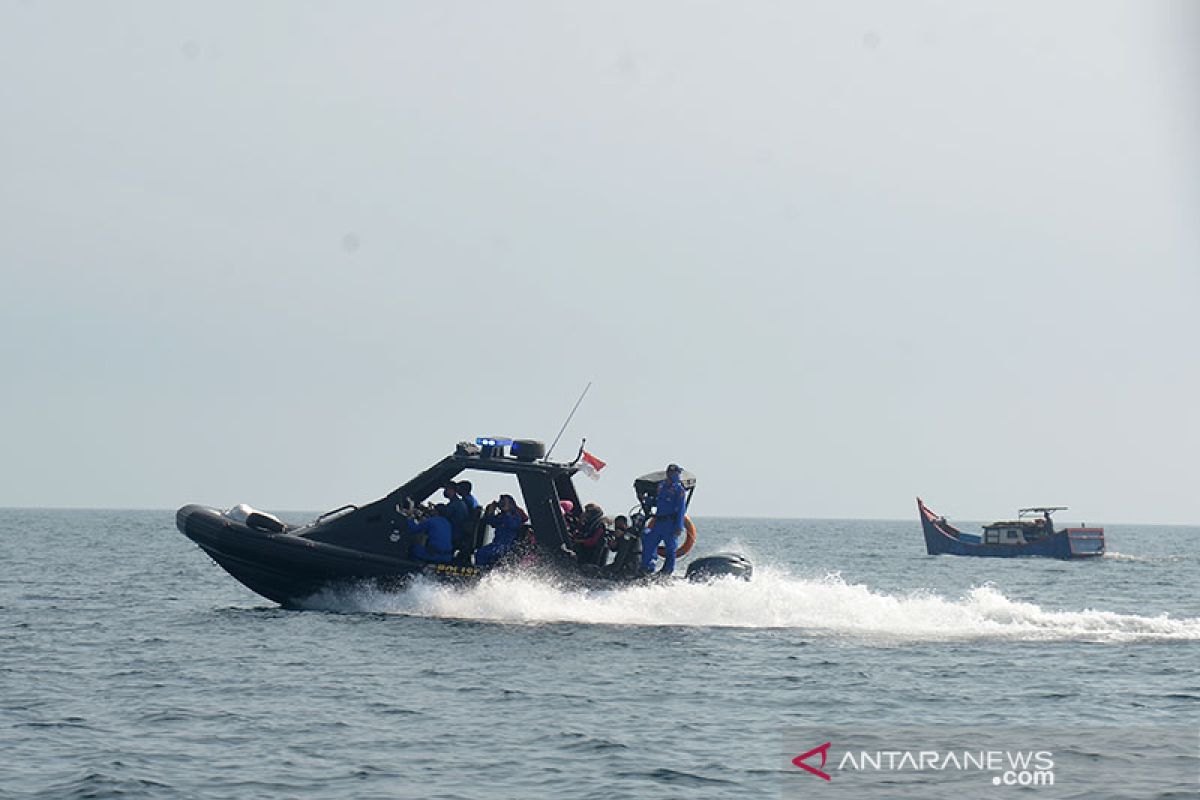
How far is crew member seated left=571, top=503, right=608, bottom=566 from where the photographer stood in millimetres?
19906

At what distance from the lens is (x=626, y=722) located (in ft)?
44.4

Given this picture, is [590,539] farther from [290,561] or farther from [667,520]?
[290,561]

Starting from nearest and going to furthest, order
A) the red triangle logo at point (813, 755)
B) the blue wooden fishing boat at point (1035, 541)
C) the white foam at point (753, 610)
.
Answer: the red triangle logo at point (813, 755), the white foam at point (753, 610), the blue wooden fishing boat at point (1035, 541)

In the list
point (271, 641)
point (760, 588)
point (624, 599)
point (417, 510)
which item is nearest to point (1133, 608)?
point (760, 588)

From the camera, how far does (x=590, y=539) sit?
19.9m

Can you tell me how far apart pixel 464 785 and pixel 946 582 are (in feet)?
110

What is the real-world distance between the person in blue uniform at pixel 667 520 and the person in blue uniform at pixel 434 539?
284 cm

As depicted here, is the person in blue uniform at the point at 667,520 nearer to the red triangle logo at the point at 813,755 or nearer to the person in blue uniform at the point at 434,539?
the person in blue uniform at the point at 434,539

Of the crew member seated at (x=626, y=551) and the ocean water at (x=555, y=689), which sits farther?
the crew member seated at (x=626, y=551)

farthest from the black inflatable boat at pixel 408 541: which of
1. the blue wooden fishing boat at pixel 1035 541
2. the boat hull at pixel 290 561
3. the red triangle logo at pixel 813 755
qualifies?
the blue wooden fishing boat at pixel 1035 541

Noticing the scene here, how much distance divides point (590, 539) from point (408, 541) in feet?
8.61

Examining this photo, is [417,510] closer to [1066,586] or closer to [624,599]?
[624,599]

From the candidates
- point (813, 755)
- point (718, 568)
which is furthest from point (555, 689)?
point (718, 568)

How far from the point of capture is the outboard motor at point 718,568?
2022 cm
